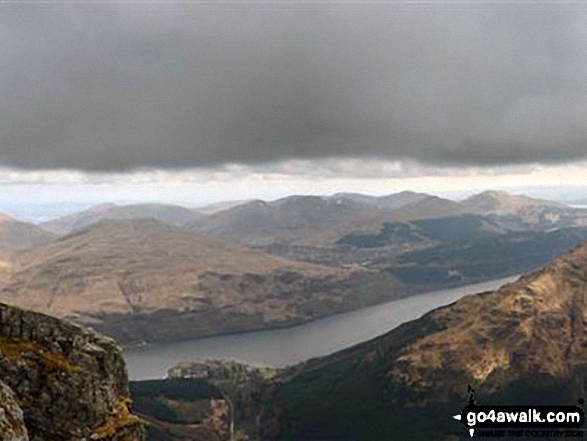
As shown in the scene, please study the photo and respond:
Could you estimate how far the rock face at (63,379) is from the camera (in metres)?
71.2

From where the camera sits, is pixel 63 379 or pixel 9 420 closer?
pixel 9 420

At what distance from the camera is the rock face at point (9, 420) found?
52.3 metres

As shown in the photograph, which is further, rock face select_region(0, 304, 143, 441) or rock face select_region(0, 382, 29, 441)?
rock face select_region(0, 304, 143, 441)

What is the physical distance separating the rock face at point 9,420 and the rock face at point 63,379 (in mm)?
13815

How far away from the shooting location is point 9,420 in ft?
177

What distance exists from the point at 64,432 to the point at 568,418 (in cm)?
Answer: 6876

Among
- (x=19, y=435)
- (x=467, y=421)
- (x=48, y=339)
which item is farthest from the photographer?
(x=467, y=421)

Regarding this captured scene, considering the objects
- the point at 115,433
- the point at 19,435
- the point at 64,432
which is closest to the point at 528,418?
the point at 115,433

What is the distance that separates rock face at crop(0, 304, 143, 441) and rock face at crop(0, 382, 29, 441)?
45.3 ft

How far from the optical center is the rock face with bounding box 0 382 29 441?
5234cm

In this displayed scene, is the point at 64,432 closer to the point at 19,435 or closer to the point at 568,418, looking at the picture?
the point at 19,435

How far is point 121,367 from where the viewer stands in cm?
8919

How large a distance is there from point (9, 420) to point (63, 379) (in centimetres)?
2070

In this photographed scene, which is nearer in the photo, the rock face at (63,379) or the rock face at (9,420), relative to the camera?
the rock face at (9,420)
